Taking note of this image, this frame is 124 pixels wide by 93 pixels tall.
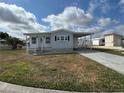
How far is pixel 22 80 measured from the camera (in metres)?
7.27

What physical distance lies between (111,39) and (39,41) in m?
31.3

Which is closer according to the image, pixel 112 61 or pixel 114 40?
pixel 112 61

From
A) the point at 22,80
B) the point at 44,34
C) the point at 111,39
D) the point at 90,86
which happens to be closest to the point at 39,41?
the point at 44,34

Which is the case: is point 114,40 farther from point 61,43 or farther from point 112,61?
point 112,61

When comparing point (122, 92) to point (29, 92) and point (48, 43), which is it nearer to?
point (29, 92)

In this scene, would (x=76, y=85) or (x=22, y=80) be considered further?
(x=22, y=80)

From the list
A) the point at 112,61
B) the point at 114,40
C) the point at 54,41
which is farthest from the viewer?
the point at 114,40

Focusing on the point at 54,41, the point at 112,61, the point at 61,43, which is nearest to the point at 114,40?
the point at 61,43

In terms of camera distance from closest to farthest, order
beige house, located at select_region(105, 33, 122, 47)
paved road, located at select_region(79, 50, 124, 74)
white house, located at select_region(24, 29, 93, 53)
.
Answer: paved road, located at select_region(79, 50, 124, 74)
white house, located at select_region(24, 29, 93, 53)
beige house, located at select_region(105, 33, 122, 47)

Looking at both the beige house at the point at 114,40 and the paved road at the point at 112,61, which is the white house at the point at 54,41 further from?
the beige house at the point at 114,40

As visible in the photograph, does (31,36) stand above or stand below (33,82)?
above

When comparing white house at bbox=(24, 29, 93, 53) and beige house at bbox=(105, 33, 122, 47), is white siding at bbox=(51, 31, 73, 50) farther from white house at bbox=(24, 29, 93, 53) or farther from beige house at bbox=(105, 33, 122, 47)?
beige house at bbox=(105, 33, 122, 47)

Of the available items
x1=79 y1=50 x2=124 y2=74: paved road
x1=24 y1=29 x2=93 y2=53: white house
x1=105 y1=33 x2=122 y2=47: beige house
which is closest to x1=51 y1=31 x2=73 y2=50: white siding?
x1=24 y1=29 x2=93 y2=53: white house

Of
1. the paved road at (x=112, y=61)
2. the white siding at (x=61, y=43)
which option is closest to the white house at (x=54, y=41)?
the white siding at (x=61, y=43)
